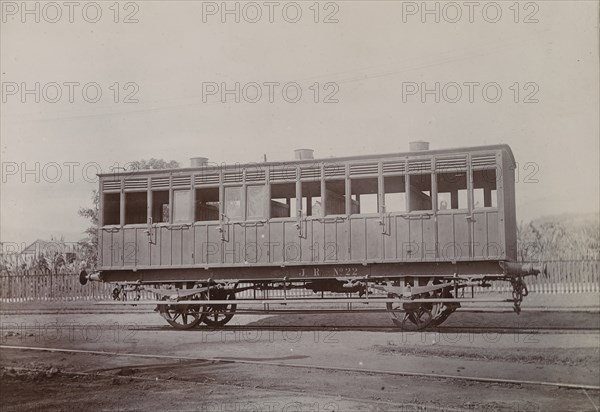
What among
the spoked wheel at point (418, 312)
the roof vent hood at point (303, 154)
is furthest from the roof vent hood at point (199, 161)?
the spoked wheel at point (418, 312)

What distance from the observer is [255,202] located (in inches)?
456

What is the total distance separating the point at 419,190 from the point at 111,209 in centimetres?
646

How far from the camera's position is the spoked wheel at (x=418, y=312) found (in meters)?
10.9

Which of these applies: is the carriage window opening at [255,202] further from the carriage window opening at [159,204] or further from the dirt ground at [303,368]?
the dirt ground at [303,368]

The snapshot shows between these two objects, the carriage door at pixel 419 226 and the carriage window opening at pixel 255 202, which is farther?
the carriage window opening at pixel 255 202

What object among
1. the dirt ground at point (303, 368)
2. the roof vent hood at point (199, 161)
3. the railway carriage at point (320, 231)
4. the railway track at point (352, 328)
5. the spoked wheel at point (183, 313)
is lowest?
the dirt ground at point (303, 368)

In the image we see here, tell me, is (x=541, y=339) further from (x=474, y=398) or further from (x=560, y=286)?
(x=560, y=286)

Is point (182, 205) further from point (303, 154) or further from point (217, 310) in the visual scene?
point (303, 154)

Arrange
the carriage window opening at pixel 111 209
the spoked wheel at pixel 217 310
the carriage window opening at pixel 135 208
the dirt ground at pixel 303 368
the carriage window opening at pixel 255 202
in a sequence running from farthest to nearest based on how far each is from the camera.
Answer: the carriage window opening at pixel 111 209
the carriage window opening at pixel 135 208
the spoked wheel at pixel 217 310
the carriage window opening at pixel 255 202
the dirt ground at pixel 303 368

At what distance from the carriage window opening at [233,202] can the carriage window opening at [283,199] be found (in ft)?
2.11

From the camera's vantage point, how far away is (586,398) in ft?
27.3

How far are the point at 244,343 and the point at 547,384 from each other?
591 cm

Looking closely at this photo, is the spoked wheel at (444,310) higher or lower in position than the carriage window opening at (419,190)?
lower

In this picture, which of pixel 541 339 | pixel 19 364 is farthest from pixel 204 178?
pixel 541 339
